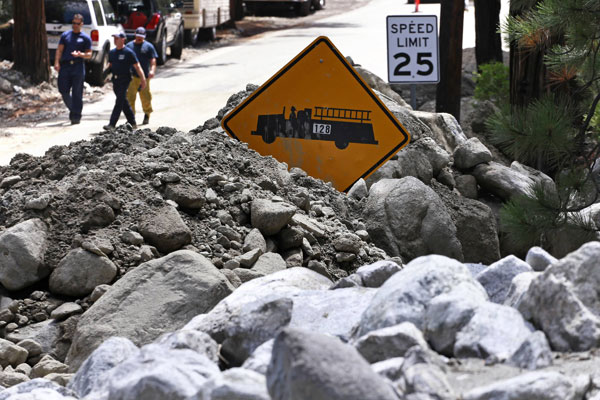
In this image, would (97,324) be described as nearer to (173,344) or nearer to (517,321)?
(173,344)

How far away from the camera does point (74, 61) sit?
18719mm

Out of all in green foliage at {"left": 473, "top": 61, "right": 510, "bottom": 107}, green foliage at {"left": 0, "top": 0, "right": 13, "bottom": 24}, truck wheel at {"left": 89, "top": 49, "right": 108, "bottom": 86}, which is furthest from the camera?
green foliage at {"left": 0, "top": 0, "right": 13, "bottom": 24}

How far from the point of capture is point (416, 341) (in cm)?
409

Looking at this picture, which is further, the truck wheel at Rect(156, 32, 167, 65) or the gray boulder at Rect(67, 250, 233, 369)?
the truck wheel at Rect(156, 32, 167, 65)

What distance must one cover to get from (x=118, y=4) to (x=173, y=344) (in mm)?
23807

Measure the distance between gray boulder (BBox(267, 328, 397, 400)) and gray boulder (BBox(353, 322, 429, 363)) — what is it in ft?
1.36

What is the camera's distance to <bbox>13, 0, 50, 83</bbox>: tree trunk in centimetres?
2189

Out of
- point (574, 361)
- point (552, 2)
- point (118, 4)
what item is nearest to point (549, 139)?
point (552, 2)

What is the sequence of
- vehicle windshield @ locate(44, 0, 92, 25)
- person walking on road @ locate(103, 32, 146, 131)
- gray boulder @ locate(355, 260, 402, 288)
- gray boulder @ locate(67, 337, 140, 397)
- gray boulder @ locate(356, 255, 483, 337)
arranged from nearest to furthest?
gray boulder @ locate(356, 255, 483, 337) < gray boulder @ locate(67, 337, 140, 397) < gray boulder @ locate(355, 260, 402, 288) < person walking on road @ locate(103, 32, 146, 131) < vehicle windshield @ locate(44, 0, 92, 25)

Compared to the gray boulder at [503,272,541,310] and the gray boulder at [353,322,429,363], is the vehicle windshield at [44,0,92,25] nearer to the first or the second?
the gray boulder at [503,272,541,310]

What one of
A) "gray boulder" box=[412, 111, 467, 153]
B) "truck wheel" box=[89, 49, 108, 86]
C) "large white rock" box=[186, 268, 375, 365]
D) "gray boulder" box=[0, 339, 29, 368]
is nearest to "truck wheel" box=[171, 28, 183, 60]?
"truck wheel" box=[89, 49, 108, 86]

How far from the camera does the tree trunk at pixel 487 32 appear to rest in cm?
1861

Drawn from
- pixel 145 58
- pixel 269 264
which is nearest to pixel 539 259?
pixel 269 264

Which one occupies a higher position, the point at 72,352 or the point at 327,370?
the point at 327,370
